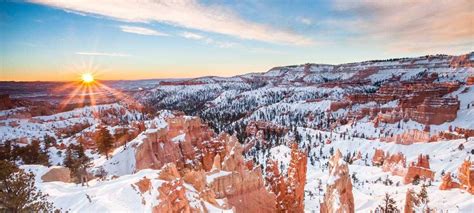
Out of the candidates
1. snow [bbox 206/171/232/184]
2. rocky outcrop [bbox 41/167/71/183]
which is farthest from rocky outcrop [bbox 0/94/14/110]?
snow [bbox 206/171/232/184]

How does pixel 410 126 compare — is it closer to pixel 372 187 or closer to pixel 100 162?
pixel 372 187

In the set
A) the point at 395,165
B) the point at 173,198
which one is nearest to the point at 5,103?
the point at 173,198

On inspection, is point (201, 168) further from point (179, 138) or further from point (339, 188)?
point (339, 188)

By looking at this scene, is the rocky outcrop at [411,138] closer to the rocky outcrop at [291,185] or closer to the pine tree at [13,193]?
the rocky outcrop at [291,185]

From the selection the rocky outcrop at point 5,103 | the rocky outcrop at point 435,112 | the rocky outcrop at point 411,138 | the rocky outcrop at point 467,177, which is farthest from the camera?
the rocky outcrop at point 435,112

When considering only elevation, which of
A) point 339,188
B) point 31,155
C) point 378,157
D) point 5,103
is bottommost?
point 378,157

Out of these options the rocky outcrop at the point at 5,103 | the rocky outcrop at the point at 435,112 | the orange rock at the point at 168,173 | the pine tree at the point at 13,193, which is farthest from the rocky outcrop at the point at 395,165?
the rocky outcrop at the point at 5,103

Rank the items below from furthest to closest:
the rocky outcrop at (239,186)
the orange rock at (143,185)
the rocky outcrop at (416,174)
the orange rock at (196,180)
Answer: the rocky outcrop at (416,174), the rocky outcrop at (239,186), the orange rock at (196,180), the orange rock at (143,185)

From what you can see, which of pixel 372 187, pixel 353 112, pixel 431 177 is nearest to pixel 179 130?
pixel 372 187
